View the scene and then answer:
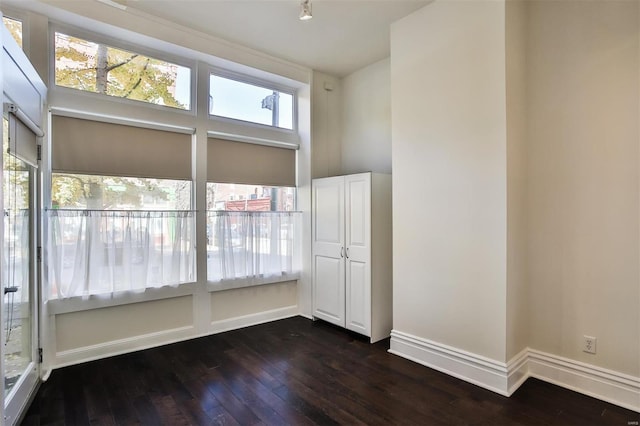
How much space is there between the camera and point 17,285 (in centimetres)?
224

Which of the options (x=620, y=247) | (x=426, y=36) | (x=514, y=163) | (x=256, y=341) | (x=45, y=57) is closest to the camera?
(x=620, y=247)

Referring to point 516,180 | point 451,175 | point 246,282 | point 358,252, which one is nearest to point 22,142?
point 246,282

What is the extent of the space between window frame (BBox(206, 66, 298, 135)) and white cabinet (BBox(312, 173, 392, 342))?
1023mm

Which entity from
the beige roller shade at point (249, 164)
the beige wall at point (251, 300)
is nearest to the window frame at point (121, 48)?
the beige roller shade at point (249, 164)

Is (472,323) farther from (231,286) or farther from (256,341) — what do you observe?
(231,286)

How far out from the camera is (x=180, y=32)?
11.2 ft

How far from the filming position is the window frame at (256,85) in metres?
3.90

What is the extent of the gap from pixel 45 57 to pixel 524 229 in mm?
Result: 4252

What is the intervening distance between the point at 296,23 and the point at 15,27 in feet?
7.75

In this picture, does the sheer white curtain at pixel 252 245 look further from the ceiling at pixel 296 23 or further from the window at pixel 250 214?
the ceiling at pixel 296 23

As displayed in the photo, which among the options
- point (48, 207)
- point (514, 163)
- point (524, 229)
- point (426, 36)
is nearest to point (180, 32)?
point (48, 207)

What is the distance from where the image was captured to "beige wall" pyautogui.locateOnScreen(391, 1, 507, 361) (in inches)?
103

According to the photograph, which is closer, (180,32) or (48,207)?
(48,207)

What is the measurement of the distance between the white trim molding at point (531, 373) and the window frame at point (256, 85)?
10.0ft
